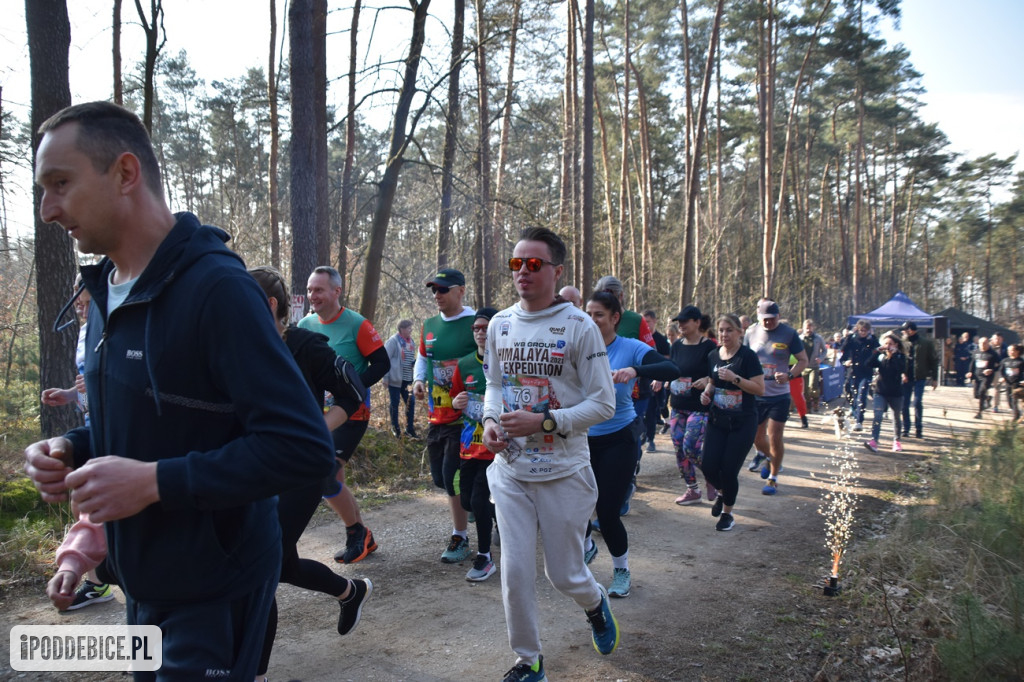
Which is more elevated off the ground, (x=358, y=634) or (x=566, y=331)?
(x=566, y=331)

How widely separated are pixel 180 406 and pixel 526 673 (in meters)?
2.65

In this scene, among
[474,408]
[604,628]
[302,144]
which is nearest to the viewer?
[604,628]

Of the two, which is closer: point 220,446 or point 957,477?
point 220,446

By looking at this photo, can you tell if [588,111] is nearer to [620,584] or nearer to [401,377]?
[401,377]

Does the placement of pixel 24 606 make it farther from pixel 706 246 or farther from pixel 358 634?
pixel 706 246

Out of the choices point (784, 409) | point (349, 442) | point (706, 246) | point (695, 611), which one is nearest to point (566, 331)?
point (349, 442)

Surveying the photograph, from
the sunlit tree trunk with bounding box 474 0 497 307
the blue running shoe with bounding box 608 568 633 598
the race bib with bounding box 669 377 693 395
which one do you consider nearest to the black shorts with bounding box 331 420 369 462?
the blue running shoe with bounding box 608 568 633 598

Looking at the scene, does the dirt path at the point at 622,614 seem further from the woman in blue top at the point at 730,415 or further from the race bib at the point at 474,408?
the race bib at the point at 474,408

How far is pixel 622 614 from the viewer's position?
5.10 meters

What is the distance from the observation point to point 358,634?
4668 millimetres

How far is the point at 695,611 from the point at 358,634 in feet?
7.71

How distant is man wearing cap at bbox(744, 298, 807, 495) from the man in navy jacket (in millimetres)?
8040

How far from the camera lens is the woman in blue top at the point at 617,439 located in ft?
16.5

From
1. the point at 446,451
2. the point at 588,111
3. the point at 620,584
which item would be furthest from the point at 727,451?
the point at 588,111
